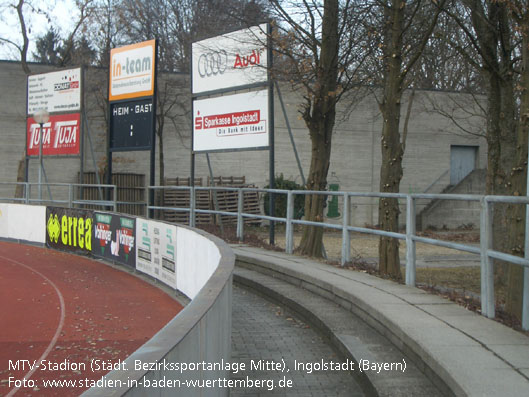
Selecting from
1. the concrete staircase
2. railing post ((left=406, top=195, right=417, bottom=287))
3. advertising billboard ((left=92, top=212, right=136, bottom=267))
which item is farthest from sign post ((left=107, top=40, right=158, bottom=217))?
the concrete staircase

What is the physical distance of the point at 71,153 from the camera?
28.0 meters

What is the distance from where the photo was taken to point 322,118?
15.7m

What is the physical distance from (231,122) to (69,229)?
5.33 meters

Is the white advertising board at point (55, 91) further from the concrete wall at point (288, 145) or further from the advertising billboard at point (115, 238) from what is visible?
the advertising billboard at point (115, 238)

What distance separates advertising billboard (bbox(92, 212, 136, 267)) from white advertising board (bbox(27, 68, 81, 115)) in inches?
484

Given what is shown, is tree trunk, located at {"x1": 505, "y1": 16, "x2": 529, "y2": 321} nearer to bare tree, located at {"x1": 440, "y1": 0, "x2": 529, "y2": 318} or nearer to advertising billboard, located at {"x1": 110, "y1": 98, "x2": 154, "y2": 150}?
bare tree, located at {"x1": 440, "y1": 0, "x2": 529, "y2": 318}

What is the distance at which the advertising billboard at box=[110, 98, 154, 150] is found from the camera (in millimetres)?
22234

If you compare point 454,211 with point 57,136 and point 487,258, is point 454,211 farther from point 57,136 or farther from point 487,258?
point 487,258

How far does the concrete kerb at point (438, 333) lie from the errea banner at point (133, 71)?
552 inches

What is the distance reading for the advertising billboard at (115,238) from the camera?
48.1ft

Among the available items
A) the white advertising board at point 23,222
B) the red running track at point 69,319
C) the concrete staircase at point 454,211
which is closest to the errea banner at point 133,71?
the white advertising board at point 23,222

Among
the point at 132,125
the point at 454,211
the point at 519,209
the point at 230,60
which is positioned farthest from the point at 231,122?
the point at 454,211

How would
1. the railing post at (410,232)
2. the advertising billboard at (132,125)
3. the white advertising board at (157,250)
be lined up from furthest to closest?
the advertising billboard at (132,125) → the white advertising board at (157,250) → the railing post at (410,232)

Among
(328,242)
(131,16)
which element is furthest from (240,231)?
(131,16)
